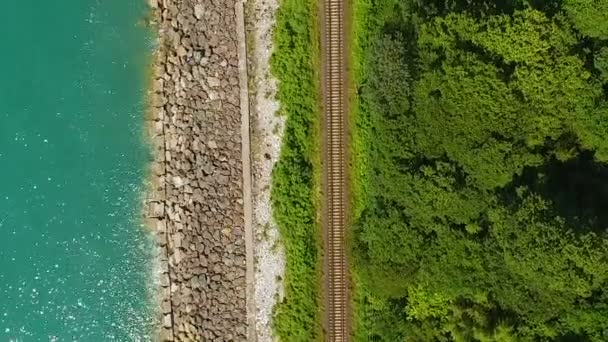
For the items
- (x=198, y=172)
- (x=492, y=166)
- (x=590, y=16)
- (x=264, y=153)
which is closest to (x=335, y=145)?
(x=264, y=153)

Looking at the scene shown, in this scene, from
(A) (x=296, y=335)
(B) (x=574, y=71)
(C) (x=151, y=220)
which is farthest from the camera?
(C) (x=151, y=220)

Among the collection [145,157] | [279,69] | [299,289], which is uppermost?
[279,69]

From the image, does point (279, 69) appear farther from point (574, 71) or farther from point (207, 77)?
point (574, 71)

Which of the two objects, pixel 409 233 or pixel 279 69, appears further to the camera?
pixel 279 69

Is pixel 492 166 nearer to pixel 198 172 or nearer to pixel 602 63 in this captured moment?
pixel 602 63

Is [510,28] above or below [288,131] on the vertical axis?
above

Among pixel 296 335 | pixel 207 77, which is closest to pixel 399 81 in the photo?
pixel 207 77

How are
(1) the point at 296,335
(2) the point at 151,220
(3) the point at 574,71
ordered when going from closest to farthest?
(3) the point at 574,71 → (1) the point at 296,335 → (2) the point at 151,220
